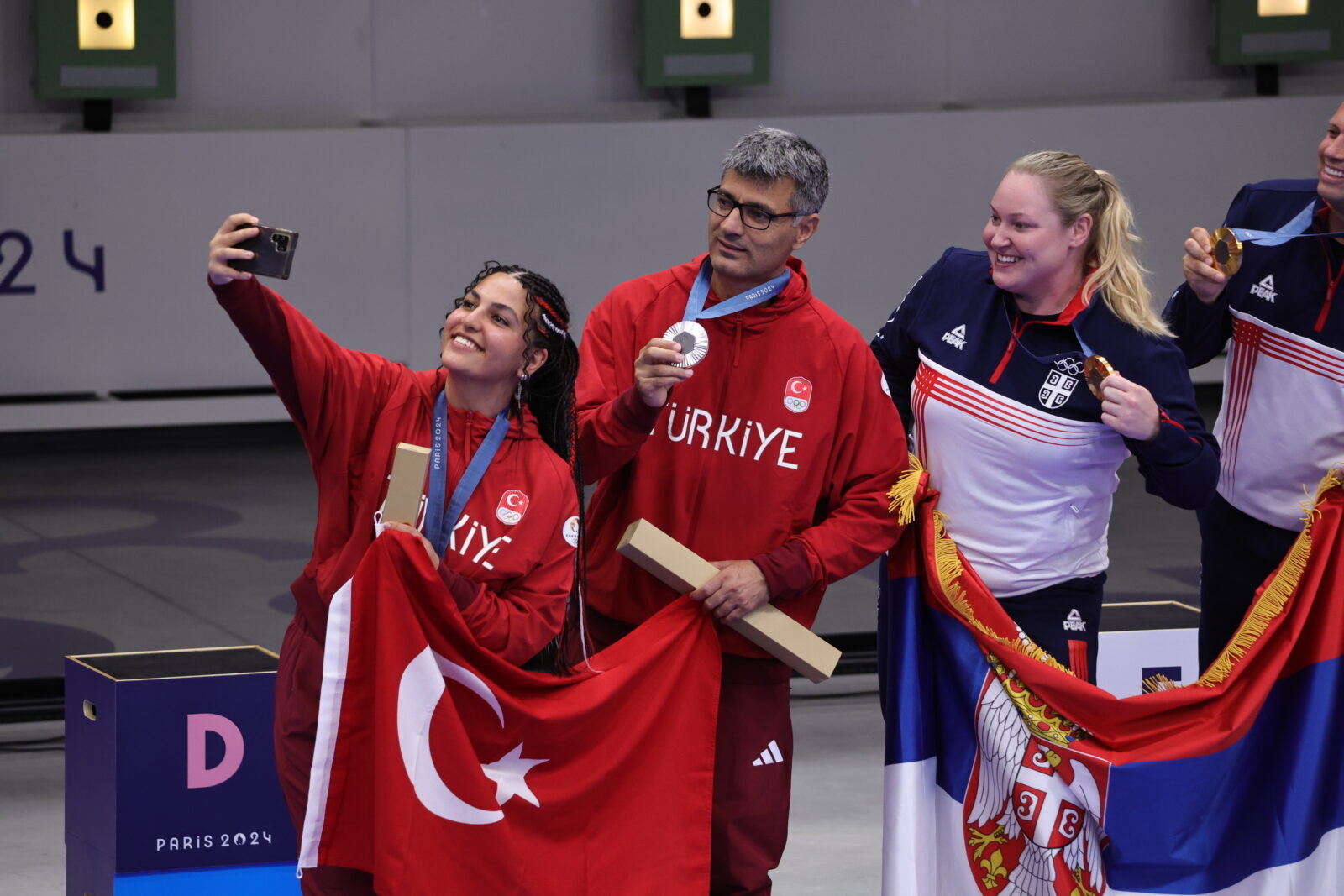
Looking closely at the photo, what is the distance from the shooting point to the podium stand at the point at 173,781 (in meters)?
3.91

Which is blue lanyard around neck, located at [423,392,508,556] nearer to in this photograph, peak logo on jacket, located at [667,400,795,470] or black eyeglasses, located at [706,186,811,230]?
peak logo on jacket, located at [667,400,795,470]

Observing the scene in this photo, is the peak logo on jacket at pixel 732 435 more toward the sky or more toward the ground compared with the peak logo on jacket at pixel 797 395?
more toward the ground

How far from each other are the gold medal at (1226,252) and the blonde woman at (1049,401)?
28 centimetres

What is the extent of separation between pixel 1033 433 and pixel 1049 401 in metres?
0.07

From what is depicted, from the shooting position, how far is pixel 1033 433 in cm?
344

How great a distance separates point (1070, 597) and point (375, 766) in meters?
1.41

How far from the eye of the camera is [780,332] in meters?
3.57

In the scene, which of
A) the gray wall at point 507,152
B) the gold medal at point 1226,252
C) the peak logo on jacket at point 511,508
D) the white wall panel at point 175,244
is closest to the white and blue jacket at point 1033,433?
the gold medal at point 1226,252

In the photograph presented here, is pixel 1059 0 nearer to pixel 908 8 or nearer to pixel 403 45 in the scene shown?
pixel 908 8

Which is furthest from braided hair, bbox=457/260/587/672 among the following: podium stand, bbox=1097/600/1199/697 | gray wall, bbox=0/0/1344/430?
gray wall, bbox=0/0/1344/430

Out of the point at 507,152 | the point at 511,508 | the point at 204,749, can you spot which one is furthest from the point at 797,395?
the point at 507,152

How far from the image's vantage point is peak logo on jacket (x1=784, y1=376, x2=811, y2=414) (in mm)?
3521

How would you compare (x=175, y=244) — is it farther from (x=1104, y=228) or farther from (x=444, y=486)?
(x=1104, y=228)

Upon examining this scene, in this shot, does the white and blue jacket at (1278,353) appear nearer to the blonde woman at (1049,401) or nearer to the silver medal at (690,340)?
the blonde woman at (1049,401)
